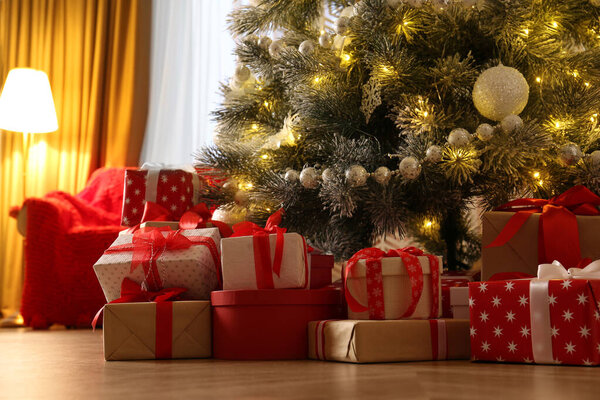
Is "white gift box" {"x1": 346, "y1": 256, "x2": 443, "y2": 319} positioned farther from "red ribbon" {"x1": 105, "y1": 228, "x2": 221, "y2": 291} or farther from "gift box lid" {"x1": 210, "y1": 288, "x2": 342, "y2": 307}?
"red ribbon" {"x1": 105, "y1": 228, "x2": 221, "y2": 291}

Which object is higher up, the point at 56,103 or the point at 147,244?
the point at 56,103

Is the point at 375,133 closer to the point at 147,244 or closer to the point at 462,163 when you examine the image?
the point at 462,163

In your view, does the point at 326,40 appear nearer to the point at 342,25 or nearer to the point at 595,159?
the point at 342,25

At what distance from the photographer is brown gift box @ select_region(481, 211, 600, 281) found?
1.19m

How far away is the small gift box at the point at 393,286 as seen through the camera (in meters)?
1.12

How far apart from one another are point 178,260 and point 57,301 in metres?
1.34

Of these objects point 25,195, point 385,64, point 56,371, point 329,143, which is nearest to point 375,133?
point 329,143

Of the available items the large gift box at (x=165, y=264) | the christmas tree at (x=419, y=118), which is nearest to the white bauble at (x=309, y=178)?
the christmas tree at (x=419, y=118)

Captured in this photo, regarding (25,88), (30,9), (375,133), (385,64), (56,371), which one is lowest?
(56,371)

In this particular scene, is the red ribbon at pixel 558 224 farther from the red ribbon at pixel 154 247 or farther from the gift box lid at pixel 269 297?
the red ribbon at pixel 154 247

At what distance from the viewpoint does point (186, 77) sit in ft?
10.5

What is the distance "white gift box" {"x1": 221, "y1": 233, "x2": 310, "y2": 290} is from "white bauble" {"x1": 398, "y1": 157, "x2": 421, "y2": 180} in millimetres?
276

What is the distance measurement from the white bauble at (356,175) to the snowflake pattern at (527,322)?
0.36 meters

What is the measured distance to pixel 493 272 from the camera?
4.02 feet
